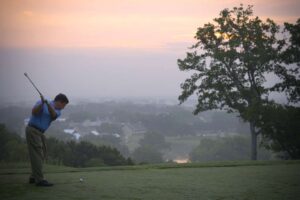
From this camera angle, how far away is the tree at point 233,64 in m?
29.5

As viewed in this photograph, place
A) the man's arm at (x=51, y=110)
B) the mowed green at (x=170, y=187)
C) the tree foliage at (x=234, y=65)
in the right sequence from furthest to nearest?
the tree foliage at (x=234, y=65) < the man's arm at (x=51, y=110) < the mowed green at (x=170, y=187)

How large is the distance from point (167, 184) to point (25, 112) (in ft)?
287

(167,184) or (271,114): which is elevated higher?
(271,114)

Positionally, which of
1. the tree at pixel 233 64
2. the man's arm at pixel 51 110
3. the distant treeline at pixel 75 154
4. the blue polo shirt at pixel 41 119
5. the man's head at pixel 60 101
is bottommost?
the distant treeline at pixel 75 154

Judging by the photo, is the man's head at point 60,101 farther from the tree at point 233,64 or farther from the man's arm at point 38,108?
the tree at point 233,64

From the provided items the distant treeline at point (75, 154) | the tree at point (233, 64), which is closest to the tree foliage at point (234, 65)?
the tree at point (233, 64)

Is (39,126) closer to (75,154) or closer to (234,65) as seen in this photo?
(234,65)

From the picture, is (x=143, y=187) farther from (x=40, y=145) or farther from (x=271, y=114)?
(x=271, y=114)

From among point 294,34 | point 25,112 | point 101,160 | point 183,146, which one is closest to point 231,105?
point 294,34

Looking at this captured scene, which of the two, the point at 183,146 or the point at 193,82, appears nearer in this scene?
the point at 193,82

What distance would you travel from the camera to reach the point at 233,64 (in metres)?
30.4

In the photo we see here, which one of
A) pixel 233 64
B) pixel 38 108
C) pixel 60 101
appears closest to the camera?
pixel 38 108

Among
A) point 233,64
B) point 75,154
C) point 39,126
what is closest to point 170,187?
point 39,126

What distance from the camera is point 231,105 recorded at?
30.2m
